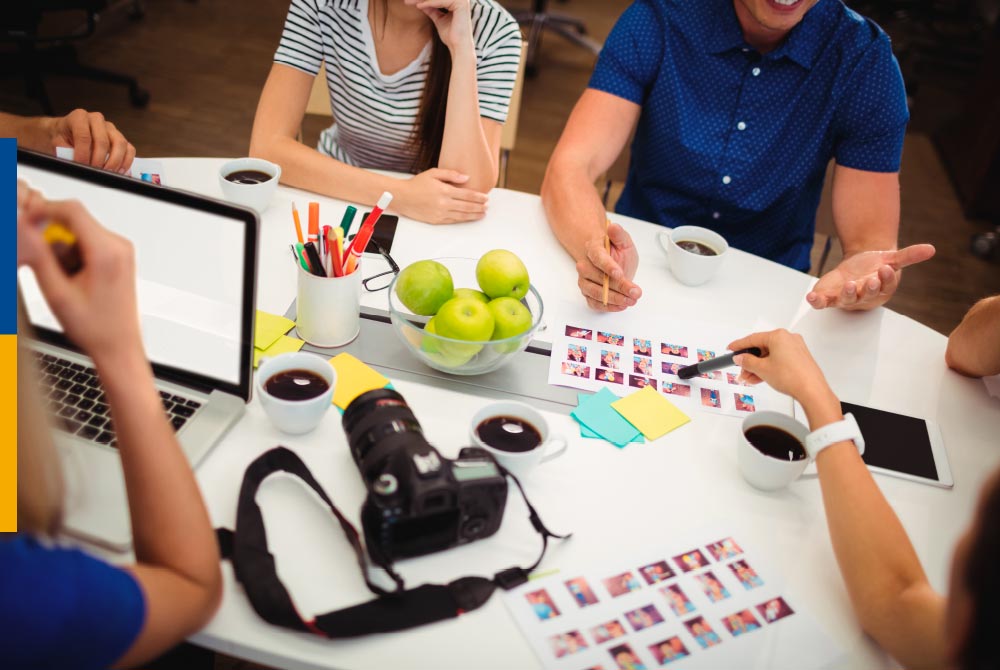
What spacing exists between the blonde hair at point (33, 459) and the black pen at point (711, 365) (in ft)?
2.65

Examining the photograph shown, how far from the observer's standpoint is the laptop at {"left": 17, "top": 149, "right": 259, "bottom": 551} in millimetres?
864

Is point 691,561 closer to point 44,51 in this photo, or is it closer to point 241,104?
point 241,104

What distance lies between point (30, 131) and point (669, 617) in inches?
49.3

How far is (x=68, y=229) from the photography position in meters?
0.69

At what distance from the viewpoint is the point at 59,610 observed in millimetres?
611

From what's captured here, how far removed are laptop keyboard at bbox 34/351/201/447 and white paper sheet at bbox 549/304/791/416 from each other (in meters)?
0.51

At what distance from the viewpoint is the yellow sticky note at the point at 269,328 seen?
1116 mm

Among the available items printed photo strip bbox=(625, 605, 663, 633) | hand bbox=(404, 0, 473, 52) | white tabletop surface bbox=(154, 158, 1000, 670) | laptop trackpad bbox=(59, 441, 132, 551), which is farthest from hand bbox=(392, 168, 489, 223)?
printed photo strip bbox=(625, 605, 663, 633)

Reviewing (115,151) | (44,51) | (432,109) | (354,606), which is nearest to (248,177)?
(115,151)

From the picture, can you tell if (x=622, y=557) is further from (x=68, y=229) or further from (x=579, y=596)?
(x=68, y=229)

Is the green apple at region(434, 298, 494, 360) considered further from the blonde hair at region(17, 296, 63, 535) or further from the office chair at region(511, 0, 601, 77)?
the office chair at region(511, 0, 601, 77)

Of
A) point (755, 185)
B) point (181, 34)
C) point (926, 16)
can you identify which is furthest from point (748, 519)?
point (926, 16)

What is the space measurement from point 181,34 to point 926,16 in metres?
4.01

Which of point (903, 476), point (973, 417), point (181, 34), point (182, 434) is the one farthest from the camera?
point (181, 34)
